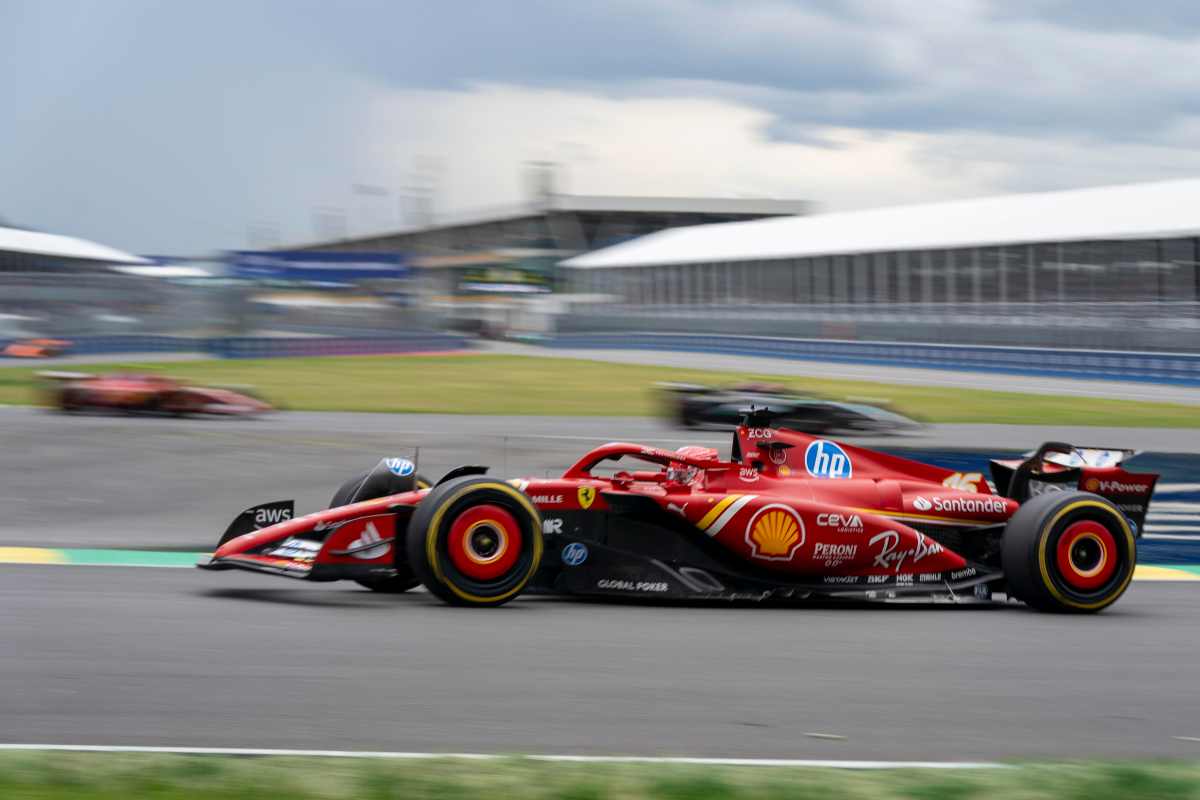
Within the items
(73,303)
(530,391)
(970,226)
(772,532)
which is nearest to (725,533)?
(772,532)

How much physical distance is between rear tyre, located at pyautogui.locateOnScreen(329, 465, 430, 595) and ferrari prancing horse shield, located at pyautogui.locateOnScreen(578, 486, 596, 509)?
1.02m

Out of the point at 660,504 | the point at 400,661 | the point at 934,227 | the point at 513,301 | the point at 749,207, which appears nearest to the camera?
the point at 400,661

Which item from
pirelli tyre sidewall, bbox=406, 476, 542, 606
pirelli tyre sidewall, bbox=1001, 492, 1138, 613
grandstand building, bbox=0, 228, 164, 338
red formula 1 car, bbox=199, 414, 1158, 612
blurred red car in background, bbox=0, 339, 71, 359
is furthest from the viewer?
grandstand building, bbox=0, 228, 164, 338

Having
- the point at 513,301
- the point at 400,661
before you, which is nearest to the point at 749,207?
the point at 513,301

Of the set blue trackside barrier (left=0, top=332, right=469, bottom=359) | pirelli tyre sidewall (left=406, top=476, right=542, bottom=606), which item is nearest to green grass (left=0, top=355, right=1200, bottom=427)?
blue trackside barrier (left=0, top=332, right=469, bottom=359)

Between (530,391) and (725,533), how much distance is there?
20.8 m

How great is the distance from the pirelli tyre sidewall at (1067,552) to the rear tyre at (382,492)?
355 centimetres

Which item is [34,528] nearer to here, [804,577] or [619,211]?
[804,577]

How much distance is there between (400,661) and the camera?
631cm

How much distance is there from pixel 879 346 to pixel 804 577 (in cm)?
3111

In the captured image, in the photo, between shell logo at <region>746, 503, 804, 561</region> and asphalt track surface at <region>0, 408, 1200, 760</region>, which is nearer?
asphalt track surface at <region>0, 408, 1200, 760</region>

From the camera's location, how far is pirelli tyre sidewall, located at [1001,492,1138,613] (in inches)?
335

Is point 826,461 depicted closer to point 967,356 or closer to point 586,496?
point 586,496

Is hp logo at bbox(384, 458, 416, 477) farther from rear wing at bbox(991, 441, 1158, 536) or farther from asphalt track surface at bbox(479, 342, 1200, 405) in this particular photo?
asphalt track surface at bbox(479, 342, 1200, 405)
